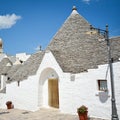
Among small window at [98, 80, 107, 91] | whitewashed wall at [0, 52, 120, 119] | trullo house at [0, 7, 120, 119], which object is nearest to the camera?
whitewashed wall at [0, 52, 120, 119]

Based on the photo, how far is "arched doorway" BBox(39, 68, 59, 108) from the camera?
54.0ft

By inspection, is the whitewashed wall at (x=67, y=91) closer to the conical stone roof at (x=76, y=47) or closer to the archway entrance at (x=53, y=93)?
the archway entrance at (x=53, y=93)

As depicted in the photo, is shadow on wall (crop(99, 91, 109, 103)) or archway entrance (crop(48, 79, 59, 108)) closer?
shadow on wall (crop(99, 91, 109, 103))

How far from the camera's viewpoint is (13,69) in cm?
2506

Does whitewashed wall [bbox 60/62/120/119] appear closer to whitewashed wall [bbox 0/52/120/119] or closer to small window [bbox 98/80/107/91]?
whitewashed wall [bbox 0/52/120/119]

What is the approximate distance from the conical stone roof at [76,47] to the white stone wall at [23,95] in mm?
3433

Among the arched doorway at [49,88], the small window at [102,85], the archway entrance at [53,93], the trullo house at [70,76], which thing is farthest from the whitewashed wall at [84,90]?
the archway entrance at [53,93]

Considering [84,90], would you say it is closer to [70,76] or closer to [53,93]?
[70,76]

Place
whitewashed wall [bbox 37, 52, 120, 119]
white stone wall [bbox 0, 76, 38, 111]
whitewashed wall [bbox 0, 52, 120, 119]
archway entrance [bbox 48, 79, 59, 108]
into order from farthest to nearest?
1. white stone wall [bbox 0, 76, 38, 111]
2. archway entrance [bbox 48, 79, 59, 108]
3. whitewashed wall [bbox 0, 52, 120, 119]
4. whitewashed wall [bbox 37, 52, 120, 119]

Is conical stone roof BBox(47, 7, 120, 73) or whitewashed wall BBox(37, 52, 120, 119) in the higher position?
conical stone roof BBox(47, 7, 120, 73)

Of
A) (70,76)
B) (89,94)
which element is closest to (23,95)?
(70,76)

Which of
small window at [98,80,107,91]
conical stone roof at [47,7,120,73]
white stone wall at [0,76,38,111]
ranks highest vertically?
conical stone roof at [47,7,120,73]

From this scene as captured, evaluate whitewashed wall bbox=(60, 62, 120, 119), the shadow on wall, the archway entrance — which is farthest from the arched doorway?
the shadow on wall

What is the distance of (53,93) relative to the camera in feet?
54.8
